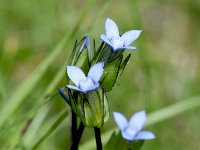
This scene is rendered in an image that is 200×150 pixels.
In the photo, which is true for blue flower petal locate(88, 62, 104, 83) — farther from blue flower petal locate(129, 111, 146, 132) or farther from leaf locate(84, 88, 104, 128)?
blue flower petal locate(129, 111, 146, 132)

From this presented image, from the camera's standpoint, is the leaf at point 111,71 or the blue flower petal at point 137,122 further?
the blue flower petal at point 137,122

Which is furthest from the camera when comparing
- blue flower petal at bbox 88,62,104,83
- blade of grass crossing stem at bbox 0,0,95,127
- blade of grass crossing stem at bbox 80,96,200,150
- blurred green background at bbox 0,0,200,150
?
blurred green background at bbox 0,0,200,150

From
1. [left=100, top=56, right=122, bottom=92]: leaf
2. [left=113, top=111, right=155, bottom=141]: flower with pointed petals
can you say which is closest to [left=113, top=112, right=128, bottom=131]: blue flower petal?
[left=113, top=111, right=155, bottom=141]: flower with pointed petals

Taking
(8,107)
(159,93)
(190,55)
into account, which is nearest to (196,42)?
(190,55)

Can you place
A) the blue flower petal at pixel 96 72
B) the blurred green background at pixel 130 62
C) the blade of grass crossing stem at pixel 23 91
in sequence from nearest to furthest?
1. the blue flower petal at pixel 96 72
2. the blade of grass crossing stem at pixel 23 91
3. the blurred green background at pixel 130 62

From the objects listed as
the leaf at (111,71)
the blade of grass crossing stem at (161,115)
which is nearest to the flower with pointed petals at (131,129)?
the leaf at (111,71)

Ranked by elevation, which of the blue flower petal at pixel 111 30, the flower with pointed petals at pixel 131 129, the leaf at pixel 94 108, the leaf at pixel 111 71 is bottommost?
the flower with pointed petals at pixel 131 129

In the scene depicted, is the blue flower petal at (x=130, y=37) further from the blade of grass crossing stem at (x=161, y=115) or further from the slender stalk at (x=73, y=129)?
the blade of grass crossing stem at (x=161, y=115)

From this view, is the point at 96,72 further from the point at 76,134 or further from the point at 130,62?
the point at 130,62
